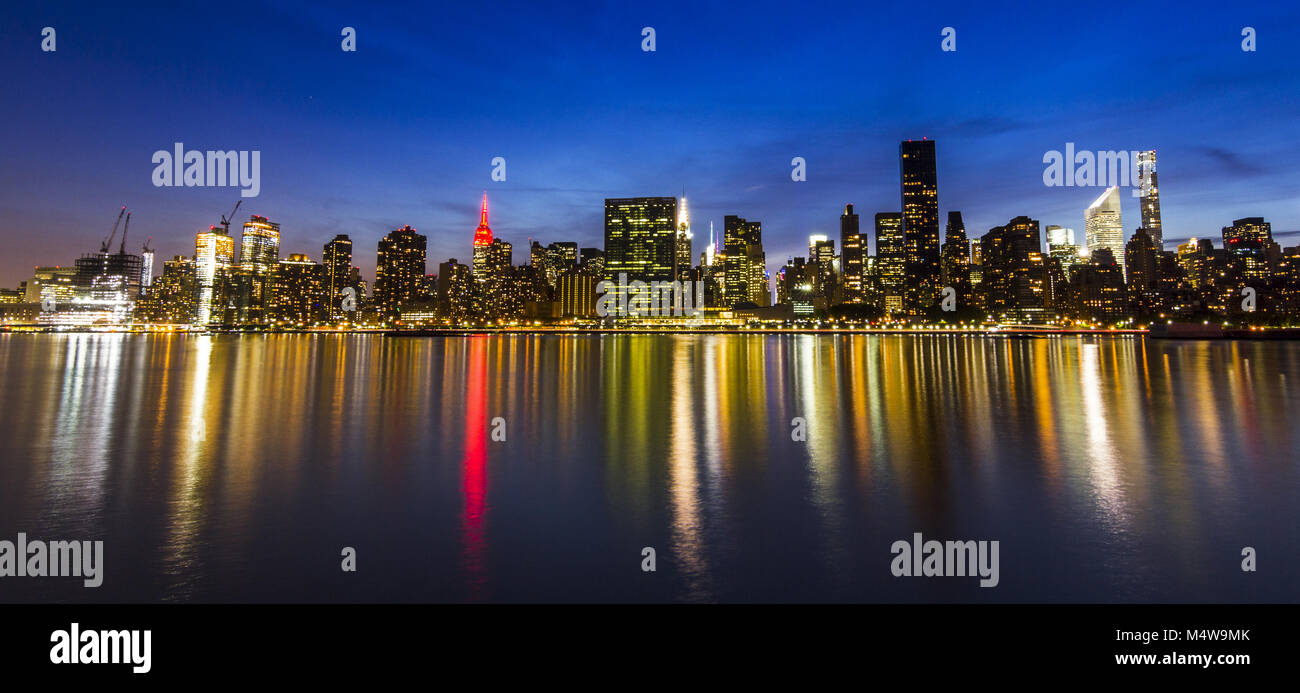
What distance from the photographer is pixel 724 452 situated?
16.1 meters

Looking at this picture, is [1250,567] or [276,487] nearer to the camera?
[1250,567]

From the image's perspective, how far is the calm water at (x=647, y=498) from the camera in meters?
7.73

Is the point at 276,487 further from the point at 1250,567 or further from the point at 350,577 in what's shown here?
the point at 1250,567

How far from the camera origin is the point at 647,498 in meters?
11.6

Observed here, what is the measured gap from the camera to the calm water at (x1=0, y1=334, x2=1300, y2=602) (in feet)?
25.4

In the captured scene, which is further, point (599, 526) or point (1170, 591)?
point (599, 526)

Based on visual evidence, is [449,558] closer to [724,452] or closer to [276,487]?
[276,487]

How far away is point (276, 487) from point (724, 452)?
10436 millimetres
